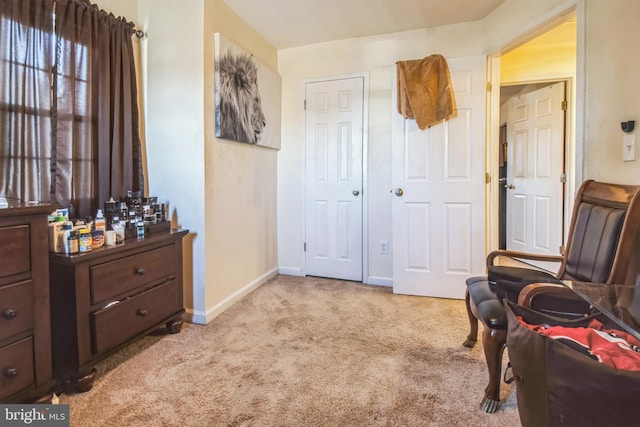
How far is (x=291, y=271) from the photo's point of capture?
12.2 ft

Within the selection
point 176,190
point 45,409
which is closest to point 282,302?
point 176,190

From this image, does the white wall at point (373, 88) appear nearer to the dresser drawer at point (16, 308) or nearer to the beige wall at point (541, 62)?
the beige wall at point (541, 62)

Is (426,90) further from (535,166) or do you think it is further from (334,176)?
(535,166)

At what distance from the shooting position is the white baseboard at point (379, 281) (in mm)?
3367

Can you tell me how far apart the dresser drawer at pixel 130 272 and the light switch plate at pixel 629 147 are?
2522 mm

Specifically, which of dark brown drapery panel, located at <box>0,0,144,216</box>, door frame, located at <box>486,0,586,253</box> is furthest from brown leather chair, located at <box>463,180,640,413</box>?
dark brown drapery panel, located at <box>0,0,144,216</box>

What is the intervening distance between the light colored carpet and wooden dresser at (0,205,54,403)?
0.24 metres

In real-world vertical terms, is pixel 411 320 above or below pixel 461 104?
below

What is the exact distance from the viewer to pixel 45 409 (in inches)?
56.3

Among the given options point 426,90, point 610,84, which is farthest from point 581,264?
point 426,90

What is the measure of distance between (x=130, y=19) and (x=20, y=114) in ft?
3.63

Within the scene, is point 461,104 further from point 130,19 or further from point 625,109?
point 130,19

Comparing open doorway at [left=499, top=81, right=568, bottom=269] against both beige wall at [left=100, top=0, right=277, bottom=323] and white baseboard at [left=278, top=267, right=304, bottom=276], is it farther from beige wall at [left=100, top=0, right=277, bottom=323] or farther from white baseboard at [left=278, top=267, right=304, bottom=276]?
beige wall at [left=100, top=0, right=277, bottom=323]

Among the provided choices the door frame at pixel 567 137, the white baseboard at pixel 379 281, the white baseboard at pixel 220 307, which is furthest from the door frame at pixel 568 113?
the white baseboard at pixel 220 307
